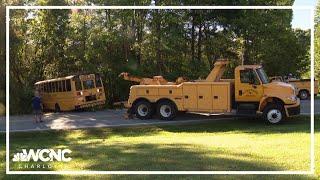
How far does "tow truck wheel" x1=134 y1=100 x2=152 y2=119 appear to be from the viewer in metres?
17.5

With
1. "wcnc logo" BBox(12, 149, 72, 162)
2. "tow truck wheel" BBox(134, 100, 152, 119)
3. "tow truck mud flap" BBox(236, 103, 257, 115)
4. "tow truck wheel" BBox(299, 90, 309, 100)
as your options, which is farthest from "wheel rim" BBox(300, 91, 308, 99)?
"wcnc logo" BBox(12, 149, 72, 162)

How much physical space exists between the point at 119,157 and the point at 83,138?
5.58 metres

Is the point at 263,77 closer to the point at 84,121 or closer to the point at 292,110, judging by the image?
the point at 292,110

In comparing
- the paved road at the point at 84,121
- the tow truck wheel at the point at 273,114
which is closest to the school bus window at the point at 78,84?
the paved road at the point at 84,121

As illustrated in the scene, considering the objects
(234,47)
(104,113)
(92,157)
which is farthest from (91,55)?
(92,157)

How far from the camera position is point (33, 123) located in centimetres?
1600

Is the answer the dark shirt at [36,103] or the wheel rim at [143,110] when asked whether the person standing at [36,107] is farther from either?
the wheel rim at [143,110]

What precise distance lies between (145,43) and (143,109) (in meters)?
4.60

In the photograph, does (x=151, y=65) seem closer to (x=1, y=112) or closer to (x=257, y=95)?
(x=257, y=95)

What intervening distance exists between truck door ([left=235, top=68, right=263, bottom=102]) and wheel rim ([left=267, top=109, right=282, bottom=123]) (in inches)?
24.5

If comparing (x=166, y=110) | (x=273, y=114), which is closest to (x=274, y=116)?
(x=273, y=114)

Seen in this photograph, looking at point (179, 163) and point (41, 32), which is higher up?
point (41, 32)

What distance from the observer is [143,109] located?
17.9 metres

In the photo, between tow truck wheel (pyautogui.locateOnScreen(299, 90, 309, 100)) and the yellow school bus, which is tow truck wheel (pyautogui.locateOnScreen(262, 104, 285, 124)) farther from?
the yellow school bus
